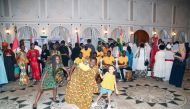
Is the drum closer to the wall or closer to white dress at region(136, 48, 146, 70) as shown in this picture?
white dress at region(136, 48, 146, 70)

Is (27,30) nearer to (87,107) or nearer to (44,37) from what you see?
(44,37)

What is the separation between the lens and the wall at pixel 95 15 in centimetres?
1201

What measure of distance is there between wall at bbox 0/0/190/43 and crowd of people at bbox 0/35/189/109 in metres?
4.67

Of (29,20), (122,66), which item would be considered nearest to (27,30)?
(29,20)

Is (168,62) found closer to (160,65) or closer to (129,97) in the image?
(160,65)

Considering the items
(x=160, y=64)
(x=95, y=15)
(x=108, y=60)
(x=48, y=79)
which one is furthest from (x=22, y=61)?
(x=95, y=15)

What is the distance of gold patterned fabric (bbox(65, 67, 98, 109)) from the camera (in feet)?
14.5

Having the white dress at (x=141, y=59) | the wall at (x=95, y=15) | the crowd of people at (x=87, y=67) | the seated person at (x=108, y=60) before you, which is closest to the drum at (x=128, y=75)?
the crowd of people at (x=87, y=67)

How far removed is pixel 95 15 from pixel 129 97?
8.92 meters

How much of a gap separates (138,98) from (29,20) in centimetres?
945

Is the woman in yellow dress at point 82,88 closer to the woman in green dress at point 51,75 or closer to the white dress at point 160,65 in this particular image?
the woman in green dress at point 51,75

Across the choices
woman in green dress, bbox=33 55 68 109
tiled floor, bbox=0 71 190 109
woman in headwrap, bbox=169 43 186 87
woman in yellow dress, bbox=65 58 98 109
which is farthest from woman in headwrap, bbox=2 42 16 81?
woman in headwrap, bbox=169 43 186 87

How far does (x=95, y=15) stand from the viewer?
13414 millimetres

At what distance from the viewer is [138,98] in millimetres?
5523
